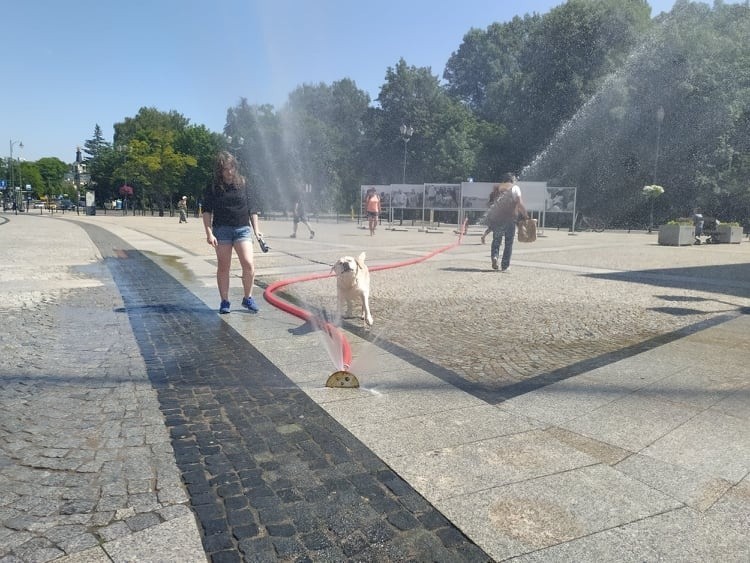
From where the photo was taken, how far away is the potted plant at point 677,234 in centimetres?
2128

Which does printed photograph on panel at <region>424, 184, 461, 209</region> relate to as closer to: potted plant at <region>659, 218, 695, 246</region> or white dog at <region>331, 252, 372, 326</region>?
potted plant at <region>659, 218, 695, 246</region>

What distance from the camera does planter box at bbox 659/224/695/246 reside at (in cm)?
2127

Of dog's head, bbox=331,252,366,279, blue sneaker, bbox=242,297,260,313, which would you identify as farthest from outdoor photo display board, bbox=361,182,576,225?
dog's head, bbox=331,252,366,279

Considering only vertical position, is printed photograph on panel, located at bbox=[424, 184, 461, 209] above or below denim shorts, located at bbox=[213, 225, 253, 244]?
above

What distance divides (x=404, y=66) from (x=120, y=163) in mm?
38026

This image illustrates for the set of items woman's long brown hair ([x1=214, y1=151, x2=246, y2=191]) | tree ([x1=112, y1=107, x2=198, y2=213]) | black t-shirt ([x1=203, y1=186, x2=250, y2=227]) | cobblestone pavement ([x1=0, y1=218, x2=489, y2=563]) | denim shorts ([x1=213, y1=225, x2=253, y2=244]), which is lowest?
cobblestone pavement ([x1=0, y1=218, x2=489, y2=563])

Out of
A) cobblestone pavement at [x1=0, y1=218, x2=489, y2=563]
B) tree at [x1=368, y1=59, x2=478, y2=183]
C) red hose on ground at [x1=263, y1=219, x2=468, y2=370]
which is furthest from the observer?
tree at [x1=368, y1=59, x2=478, y2=183]

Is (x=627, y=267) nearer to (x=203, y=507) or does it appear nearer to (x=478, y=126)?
(x=203, y=507)

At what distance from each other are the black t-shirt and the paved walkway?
3.91 feet

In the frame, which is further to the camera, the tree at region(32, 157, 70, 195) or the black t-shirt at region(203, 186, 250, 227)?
the tree at region(32, 157, 70, 195)

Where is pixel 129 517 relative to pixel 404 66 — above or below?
below

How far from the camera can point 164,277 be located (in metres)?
10.9

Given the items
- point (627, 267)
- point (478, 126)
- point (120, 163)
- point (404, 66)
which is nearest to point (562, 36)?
point (478, 126)

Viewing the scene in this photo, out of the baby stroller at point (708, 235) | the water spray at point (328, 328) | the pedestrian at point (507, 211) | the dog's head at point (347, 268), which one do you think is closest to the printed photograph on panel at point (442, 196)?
the baby stroller at point (708, 235)
